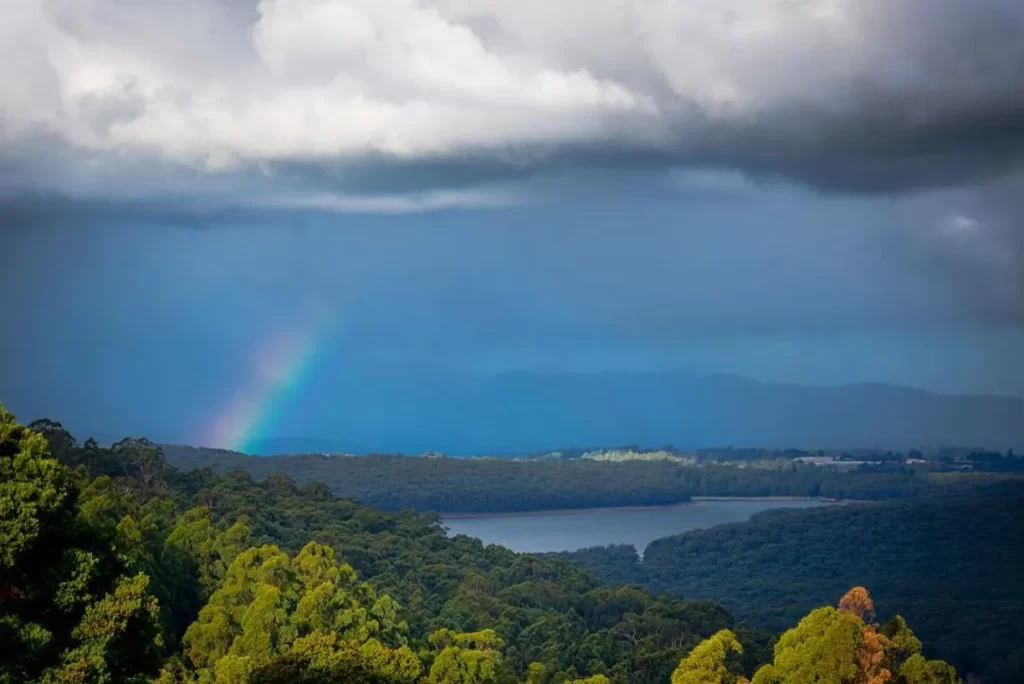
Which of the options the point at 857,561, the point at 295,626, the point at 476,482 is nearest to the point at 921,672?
the point at 295,626

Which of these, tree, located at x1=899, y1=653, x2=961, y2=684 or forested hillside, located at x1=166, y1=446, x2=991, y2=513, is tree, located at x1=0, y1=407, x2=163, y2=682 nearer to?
tree, located at x1=899, y1=653, x2=961, y2=684

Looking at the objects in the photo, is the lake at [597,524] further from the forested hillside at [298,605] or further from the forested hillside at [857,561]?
the forested hillside at [298,605]

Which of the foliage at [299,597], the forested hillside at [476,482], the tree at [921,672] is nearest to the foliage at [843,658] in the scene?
the tree at [921,672]

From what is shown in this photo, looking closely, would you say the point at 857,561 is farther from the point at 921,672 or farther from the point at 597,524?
the point at 921,672

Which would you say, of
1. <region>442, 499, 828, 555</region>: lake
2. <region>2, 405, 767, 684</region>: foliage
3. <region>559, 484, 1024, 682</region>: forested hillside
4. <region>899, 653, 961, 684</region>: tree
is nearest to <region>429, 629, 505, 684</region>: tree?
<region>2, 405, 767, 684</region>: foliage

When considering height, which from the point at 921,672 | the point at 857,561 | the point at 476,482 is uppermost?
the point at 476,482

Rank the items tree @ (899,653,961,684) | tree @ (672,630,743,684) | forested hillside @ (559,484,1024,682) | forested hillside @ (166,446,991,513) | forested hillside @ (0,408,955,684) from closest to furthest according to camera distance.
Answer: forested hillside @ (0,408,955,684), tree @ (899,653,961,684), tree @ (672,630,743,684), forested hillside @ (559,484,1024,682), forested hillside @ (166,446,991,513)
